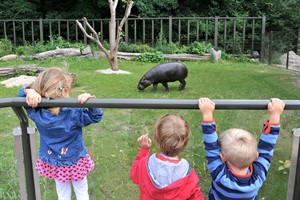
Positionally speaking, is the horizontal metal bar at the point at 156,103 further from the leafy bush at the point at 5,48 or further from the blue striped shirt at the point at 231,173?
the leafy bush at the point at 5,48

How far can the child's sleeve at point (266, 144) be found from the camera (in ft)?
5.56

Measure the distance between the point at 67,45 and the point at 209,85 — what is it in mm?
8655

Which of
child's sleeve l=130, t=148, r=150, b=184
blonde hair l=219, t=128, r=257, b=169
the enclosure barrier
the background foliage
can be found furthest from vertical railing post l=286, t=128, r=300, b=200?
the background foliage

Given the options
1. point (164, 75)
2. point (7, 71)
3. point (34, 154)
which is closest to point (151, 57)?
point (7, 71)

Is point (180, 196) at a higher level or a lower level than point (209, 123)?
lower

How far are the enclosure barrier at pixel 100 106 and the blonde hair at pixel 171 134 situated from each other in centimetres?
8

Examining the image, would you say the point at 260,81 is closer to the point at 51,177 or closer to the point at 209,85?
the point at 209,85

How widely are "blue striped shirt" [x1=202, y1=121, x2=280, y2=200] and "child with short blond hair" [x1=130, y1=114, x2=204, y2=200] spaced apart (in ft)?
0.33

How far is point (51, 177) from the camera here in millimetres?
2131

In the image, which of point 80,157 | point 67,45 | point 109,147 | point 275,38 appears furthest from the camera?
point 67,45

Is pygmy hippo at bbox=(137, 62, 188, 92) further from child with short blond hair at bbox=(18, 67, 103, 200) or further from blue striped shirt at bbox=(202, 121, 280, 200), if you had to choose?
blue striped shirt at bbox=(202, 121, 280, 200)

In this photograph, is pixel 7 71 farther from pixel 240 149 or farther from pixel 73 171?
pixel 240 149

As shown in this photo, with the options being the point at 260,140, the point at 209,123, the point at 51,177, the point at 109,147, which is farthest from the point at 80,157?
the point at 260,140

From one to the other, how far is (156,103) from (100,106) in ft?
0.85
